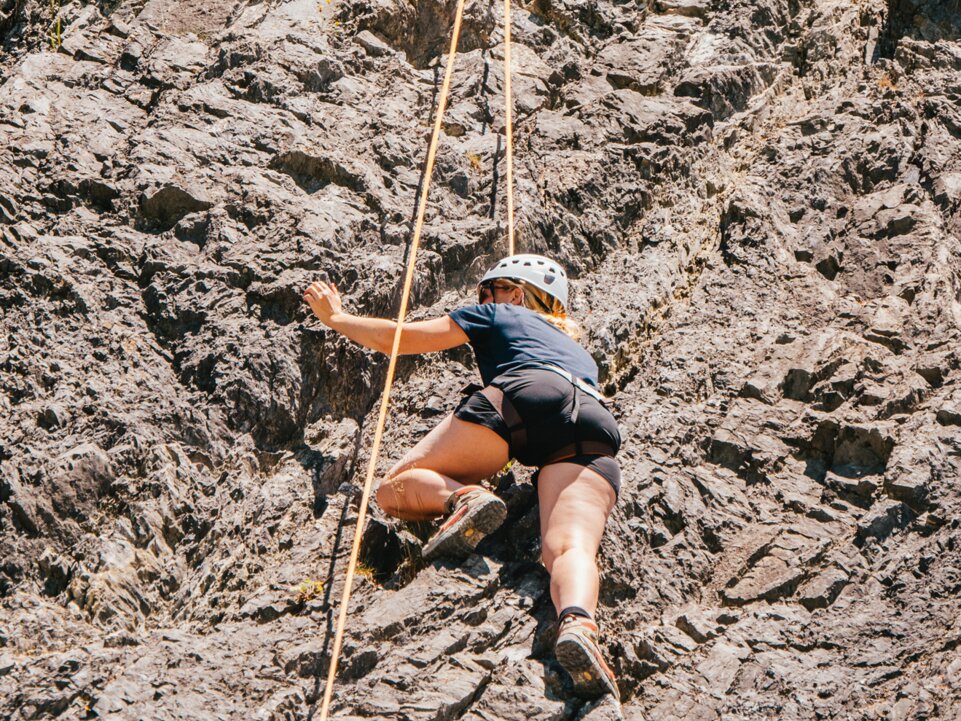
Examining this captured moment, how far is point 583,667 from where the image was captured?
537cm

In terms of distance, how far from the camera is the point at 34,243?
7.44 m

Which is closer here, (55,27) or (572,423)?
(572,423)

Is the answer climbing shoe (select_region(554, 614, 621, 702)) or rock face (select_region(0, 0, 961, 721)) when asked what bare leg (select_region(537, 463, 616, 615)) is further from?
rock face (select_region(0, 0, 961, 721))

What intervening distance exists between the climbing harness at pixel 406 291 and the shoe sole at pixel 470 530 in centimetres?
42

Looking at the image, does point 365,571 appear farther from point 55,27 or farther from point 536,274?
point 55,27

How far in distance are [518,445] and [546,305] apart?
115 centimetres

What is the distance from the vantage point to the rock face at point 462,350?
19.3 ft

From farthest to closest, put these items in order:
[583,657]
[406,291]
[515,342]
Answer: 1. [406,291]
2. [515,342]
3. [583,657]

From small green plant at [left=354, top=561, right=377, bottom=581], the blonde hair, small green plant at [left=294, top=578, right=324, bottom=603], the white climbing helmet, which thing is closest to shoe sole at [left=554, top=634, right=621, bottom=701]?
small green plant at [left=354, top=561, right=377, bottom=581]

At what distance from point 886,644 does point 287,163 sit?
203 inches

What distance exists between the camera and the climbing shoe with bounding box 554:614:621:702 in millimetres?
5305

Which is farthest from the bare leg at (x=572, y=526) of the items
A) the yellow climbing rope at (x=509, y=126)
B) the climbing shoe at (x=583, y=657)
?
the yellow climbing rope at (x=509, y=126)

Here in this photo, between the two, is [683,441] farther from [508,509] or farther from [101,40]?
[101,40]

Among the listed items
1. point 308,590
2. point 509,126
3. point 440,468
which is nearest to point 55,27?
point 509,126
